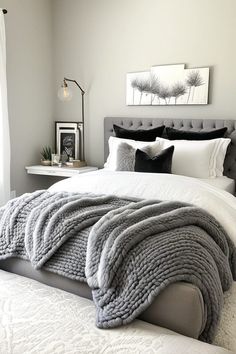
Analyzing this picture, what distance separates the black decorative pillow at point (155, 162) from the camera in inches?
111

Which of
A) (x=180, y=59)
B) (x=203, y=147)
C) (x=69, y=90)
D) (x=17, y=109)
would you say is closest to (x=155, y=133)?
(x=203, y=147)

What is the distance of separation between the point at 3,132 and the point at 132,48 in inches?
65.1

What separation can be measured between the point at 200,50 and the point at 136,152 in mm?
1308

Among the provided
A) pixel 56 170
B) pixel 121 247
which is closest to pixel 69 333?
pixel 121 247

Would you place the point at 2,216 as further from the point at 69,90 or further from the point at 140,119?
the point at 69,90

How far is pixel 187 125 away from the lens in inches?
136

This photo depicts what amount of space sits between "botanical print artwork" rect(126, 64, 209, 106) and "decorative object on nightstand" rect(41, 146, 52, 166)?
3.85ft

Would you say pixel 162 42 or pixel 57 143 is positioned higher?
pixel 162 42

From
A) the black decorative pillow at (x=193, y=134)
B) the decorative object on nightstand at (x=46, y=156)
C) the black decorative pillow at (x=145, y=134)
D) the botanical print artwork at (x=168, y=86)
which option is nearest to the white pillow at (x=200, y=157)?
the black decorative pillow at (x=193, y=134)

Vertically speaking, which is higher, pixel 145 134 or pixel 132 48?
pixel 132 48

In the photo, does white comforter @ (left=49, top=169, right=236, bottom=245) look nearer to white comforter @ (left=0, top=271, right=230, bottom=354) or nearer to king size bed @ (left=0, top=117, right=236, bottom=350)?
king size bed @ (left=0, top=117, right=236, bottom=350)

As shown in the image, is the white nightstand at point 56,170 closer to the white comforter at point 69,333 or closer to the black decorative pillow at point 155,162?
the black decorative pillow at point 155,162

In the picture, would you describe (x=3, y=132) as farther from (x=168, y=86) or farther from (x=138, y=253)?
(x=138, y=253)

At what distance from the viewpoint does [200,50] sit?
11.1 feet
